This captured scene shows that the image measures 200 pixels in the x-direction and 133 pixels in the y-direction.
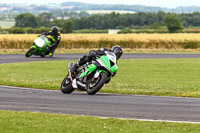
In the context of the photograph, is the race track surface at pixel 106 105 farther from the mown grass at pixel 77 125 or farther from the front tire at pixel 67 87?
the mown grass at pixel 77 125

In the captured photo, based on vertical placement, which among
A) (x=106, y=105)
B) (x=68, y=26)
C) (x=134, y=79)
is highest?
(x=106, y=105)

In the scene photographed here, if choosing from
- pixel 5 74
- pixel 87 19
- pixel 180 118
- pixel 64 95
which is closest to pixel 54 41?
pixel 5 74

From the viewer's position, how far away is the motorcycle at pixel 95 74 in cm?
1447

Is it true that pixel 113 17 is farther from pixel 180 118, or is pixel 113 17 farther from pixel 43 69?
pixel 180 118

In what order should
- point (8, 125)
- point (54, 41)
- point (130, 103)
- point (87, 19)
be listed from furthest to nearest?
point (87, 19)
point (54, 41)
point (130, 103)
point (8, 125)

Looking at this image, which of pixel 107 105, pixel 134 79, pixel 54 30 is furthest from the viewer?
pixel 54 30

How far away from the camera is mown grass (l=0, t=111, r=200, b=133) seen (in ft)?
30.6

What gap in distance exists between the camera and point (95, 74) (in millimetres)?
14508

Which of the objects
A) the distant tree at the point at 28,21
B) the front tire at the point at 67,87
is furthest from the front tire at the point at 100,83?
the distant tree at the point at 28,21

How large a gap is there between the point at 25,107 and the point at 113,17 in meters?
163

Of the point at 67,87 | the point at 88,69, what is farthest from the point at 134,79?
the point at 88,69

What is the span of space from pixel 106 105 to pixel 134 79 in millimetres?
8492

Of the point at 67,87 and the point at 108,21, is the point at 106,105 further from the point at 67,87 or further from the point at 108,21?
the point at 108,21

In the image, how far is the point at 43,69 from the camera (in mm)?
26141
